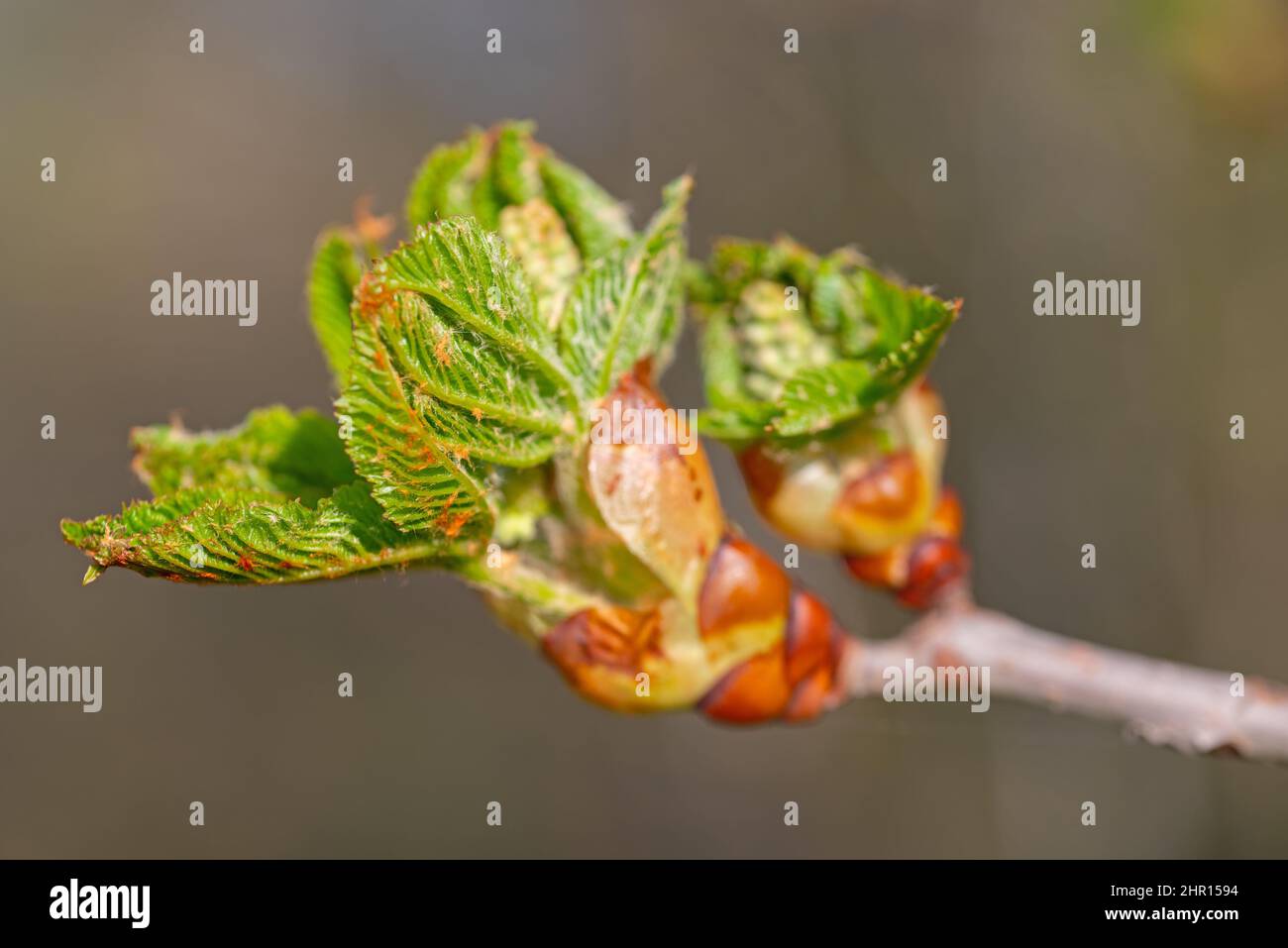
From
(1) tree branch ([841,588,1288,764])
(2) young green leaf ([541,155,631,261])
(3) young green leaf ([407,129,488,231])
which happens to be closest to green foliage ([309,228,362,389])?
(3) young green leaf ([407,129,488,231])

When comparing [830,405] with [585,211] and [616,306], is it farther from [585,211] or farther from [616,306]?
[585,211]

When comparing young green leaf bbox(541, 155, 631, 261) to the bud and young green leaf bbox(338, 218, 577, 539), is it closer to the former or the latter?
the bud

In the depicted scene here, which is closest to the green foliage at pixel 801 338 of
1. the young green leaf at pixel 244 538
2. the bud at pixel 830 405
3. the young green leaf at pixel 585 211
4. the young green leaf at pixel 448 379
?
the bud at pixel 830 405

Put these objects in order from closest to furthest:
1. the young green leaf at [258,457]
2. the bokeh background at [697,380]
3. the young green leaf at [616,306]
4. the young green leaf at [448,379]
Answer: the young green leaf at [448,379] < the young green leaf at [616,306] < the young green leaf at [258,457] < the bokeh background at [697,380]

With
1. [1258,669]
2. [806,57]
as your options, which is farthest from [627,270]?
[1258,669]

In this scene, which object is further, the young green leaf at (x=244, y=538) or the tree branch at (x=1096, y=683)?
the tree branch at (x=1096, y=683)

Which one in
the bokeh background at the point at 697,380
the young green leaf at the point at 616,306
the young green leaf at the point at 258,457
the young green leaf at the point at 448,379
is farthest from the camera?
the bokeh background at the point at 697,380

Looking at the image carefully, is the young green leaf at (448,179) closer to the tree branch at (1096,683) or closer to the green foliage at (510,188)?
the green foliage at (510,188)
